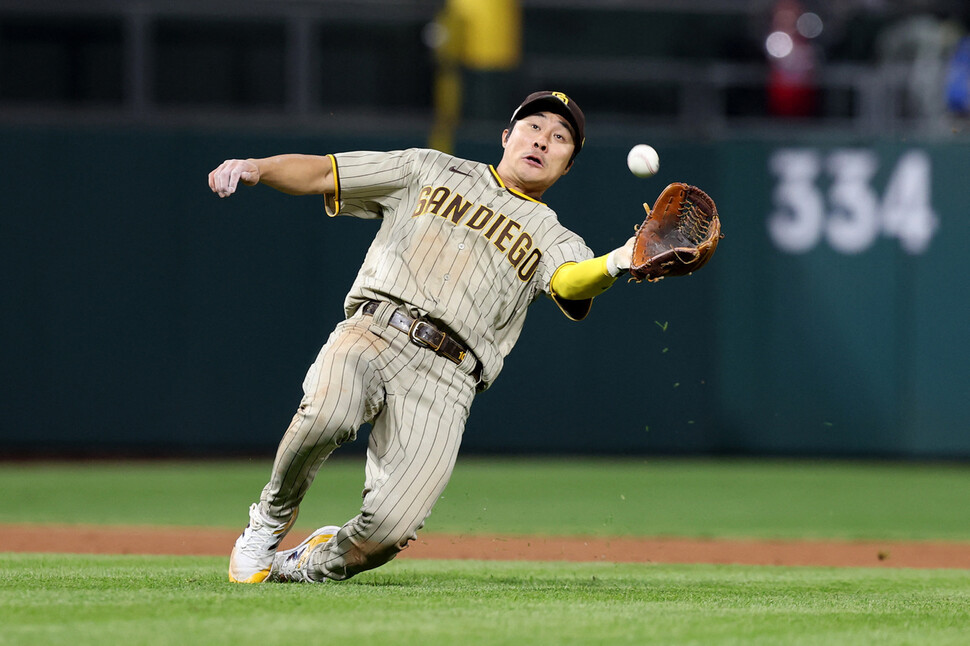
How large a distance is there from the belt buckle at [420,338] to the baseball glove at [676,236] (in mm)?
678

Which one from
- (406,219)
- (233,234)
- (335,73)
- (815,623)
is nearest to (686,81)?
(335,73)

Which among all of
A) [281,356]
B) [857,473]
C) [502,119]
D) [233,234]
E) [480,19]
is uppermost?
[480,19]

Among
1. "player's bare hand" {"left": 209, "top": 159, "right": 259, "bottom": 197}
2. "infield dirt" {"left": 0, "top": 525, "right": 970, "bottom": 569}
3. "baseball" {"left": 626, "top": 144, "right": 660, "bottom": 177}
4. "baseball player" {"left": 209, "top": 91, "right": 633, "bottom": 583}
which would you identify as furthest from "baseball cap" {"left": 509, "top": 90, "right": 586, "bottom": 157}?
"infield dirt" {"left": 0, "top": 525, "right": 970, "bottom": 569}

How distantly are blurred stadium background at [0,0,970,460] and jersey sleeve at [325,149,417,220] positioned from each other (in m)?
6.37

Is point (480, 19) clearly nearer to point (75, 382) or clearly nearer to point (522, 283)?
point (75, 382)

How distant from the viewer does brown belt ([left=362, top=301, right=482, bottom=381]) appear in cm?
438

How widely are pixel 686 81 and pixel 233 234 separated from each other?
4021mm

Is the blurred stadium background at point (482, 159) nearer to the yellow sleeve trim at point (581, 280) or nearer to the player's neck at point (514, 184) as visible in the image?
the player's neck at point (514, 184)

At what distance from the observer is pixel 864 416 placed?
1123 cm

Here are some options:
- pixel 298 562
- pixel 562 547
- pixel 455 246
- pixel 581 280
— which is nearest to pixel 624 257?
pixel 581 280

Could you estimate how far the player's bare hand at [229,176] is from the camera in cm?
404

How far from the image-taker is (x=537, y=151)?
15.2 feet

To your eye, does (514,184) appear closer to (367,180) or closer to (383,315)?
(367,180)

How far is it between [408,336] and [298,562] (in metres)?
0.85
